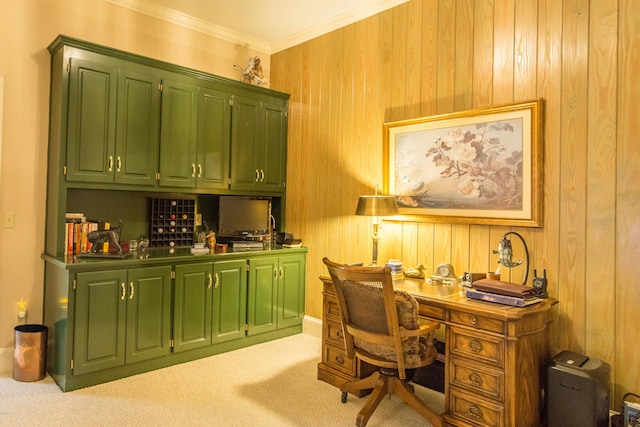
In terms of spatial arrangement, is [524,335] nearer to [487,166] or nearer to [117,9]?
[487,166]

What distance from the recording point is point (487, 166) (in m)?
2.93

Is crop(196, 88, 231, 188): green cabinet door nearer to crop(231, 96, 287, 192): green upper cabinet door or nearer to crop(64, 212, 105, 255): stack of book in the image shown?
crop(231, 96, 287, 192): green upper cabinet door

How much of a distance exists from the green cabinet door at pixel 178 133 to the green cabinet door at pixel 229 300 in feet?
2.64

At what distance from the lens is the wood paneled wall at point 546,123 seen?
2391 mm

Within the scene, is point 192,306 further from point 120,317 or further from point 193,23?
point 193,23

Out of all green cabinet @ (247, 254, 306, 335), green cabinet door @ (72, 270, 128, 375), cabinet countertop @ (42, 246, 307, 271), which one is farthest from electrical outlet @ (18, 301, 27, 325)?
green cabinet @ (247, 254, 306, 335)

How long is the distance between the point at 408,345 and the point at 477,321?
41 cm

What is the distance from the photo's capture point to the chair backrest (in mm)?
2322

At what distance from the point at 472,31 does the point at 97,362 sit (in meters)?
3.52

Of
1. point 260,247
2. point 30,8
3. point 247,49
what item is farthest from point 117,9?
point 260,247

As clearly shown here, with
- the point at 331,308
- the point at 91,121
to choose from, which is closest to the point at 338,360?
the point at 331,308

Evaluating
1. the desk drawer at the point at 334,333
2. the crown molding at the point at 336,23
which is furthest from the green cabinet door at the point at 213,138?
the desk drawer at the point at 334,333

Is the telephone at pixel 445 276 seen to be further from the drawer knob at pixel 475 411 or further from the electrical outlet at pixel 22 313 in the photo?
the electrical outlet at pixel 22 313

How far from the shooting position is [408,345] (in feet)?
8.06
